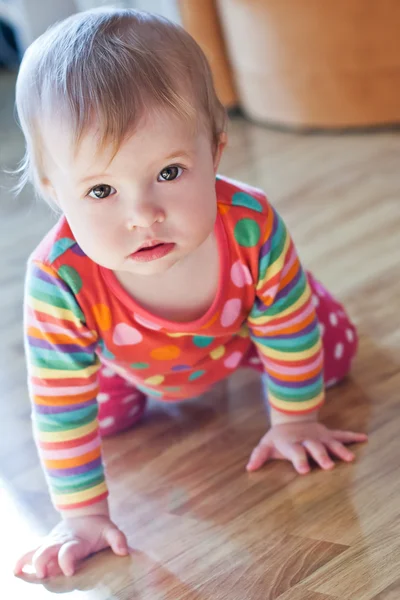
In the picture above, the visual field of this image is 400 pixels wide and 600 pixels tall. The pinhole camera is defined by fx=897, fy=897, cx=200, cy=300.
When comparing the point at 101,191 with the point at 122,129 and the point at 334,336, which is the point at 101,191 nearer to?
the point at 122,129

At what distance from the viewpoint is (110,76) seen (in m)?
0.73

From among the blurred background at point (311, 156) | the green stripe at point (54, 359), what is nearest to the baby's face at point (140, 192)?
the green stripe at point (54, 359)

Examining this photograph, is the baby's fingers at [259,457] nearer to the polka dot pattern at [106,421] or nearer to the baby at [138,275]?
the baby at [138,275]

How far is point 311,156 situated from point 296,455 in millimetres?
1042

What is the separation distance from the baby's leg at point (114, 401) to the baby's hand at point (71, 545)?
18 cm

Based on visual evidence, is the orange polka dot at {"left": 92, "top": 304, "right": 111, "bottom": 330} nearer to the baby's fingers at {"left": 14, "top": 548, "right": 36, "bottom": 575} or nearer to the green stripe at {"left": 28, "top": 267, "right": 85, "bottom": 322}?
the green stripe at {"left": 28, "top": 267, "right": 85, "bottom": 322}

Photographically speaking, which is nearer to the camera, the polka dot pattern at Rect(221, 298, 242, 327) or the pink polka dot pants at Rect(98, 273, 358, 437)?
the polka dot pattern at Rect(221, 298, 242, 327)

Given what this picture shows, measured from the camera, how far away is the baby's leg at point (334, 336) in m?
1.01

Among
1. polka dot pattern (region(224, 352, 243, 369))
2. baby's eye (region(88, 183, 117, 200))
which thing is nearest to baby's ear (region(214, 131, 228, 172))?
baby's eye (region(88, 183, 117, 200))

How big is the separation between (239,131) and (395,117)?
42 cm

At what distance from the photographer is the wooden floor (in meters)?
0.74

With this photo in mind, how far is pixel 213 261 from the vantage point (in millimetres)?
886

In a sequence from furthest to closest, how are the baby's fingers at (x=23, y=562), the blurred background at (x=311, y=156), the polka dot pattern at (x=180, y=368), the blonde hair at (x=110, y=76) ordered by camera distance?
the blurred background at (x=311, y=156)
the polka dot pattern at (x=180, y=368)
the baby's fingers at (x=23, y=562)
the blonde hair at (x=110, y=76)

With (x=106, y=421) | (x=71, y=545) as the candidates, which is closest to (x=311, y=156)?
(x=106, y=421)
